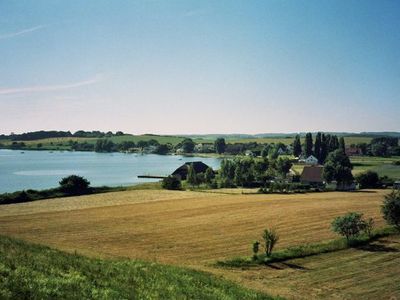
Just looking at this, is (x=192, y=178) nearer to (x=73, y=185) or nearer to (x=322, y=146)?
(x=73, y=185)

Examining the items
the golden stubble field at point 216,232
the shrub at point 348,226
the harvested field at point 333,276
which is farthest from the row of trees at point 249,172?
the harvested field at point 333,276

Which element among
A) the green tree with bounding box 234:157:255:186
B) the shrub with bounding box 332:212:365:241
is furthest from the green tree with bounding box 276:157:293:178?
the shrub with bounding box 332:212:365:241

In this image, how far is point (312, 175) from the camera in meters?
93.1

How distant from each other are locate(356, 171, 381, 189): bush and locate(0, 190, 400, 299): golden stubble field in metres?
20.8

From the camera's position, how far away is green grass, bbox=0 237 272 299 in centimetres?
1267

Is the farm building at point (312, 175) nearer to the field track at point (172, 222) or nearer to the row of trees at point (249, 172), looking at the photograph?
the row of trees at point (249, 172)

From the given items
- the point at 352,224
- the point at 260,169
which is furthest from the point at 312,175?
the point at 352,224

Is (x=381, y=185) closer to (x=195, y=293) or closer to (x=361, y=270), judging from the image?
(x=361, y=270)

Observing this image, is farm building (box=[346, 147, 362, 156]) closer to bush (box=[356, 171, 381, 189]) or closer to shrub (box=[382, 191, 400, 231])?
bush (box=[356, 171, 381, 189])

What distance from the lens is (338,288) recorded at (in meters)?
23.5

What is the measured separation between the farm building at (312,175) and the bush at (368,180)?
7731 mm

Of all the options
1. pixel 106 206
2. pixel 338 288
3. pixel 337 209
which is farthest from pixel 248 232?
pixel 106 206

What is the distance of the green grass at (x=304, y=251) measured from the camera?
2856cm

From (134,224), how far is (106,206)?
46.8 ft
